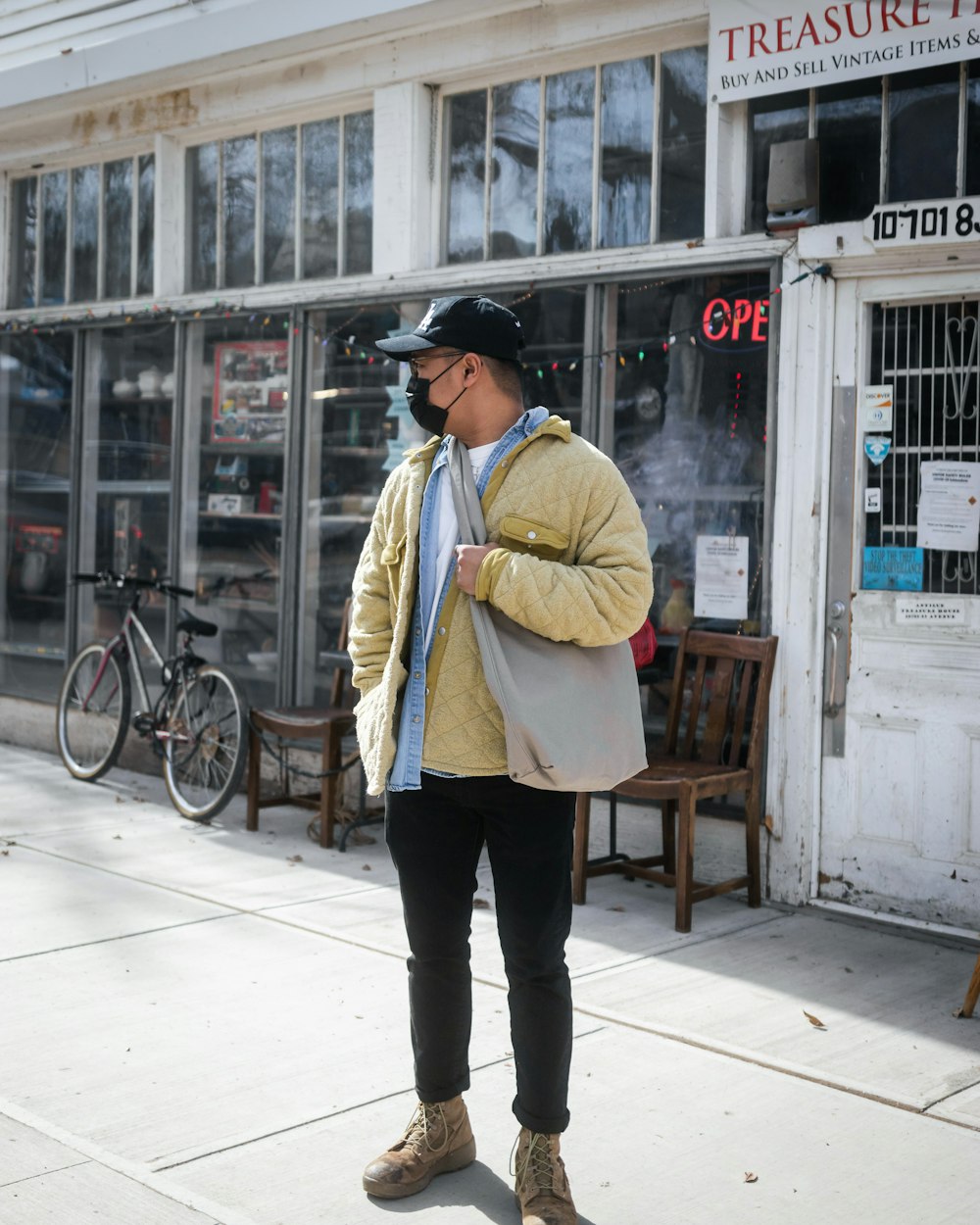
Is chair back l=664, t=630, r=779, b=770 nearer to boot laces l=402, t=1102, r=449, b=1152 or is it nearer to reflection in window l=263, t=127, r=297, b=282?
boot laces l=402, t=1102, r=449, b=1152

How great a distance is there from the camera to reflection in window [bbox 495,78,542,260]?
7.29 metres

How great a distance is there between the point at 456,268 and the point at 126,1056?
451 cm

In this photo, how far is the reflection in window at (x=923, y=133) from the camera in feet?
19.2

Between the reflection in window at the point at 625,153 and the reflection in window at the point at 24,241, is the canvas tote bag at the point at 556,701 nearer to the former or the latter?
the reflection in window at the point at 625,153

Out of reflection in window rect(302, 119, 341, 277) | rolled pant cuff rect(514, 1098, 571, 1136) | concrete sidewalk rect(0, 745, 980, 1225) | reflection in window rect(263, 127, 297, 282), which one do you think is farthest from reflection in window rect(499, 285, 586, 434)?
rolled pant cuff rect(514, 1098, 571, 1136)

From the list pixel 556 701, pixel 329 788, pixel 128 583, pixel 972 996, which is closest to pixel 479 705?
pixel 556 701

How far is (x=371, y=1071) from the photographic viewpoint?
4.26 metres

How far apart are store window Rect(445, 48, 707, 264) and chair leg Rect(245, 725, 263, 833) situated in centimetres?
274

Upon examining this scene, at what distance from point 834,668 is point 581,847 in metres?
1.32

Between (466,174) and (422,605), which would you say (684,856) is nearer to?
(422,605)

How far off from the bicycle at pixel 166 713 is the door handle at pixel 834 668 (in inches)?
118

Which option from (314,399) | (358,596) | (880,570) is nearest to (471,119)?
(314,399)

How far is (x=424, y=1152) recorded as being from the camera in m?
3.49

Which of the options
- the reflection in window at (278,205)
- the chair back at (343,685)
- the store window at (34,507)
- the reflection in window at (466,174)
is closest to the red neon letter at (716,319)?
the reflection in window at (466,174)
